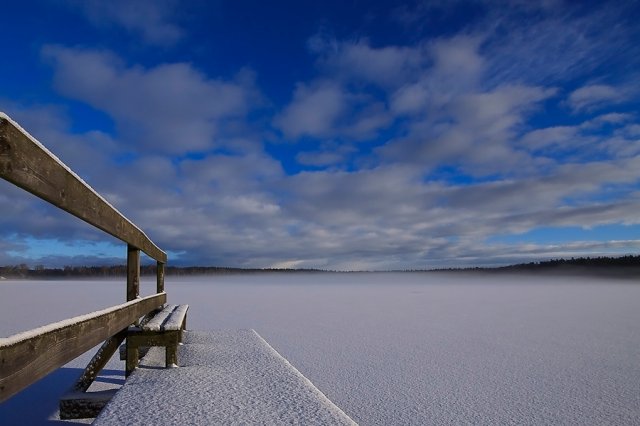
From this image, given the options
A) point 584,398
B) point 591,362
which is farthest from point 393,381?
point 591,362

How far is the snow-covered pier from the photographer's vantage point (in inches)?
87.8

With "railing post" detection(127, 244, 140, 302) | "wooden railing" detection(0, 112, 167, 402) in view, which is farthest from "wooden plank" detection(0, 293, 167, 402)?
"railing post" detection(127, 244, 140, 302)

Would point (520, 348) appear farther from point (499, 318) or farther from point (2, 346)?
point (2, 346)

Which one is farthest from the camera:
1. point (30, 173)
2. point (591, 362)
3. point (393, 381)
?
point (591, 362)

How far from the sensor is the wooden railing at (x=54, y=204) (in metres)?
1.49

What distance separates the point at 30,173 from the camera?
1.61 metres

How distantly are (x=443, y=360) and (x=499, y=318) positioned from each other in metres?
5.82

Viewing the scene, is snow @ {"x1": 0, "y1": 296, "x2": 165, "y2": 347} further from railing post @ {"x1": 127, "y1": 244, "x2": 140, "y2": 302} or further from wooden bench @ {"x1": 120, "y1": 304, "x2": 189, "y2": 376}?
railing post @ {"x1": 127, "y1": 244, "x2": 140, "y2": 302}

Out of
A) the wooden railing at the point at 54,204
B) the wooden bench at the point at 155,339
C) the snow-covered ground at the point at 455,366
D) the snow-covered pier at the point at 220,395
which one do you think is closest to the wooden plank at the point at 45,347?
the wooden railing at the point at 54,204

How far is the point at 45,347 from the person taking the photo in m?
1.82

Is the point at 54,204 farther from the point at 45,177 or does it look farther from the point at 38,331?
the point at 38,331

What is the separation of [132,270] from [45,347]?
219 cm

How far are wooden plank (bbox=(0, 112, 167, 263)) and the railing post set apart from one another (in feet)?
4.13

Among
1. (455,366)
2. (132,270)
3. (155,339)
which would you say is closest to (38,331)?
(155,339)
